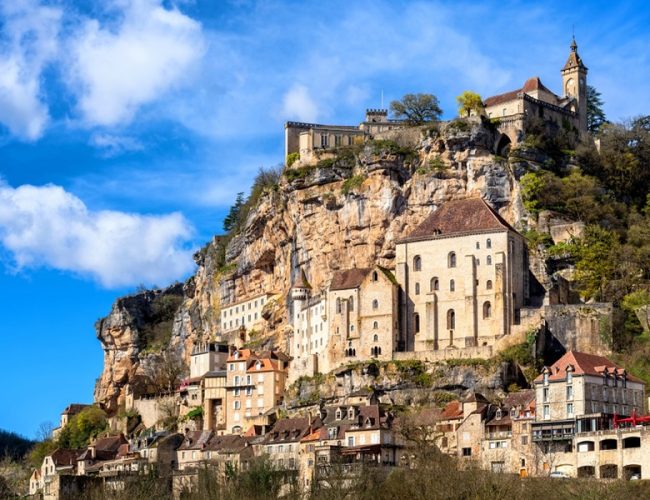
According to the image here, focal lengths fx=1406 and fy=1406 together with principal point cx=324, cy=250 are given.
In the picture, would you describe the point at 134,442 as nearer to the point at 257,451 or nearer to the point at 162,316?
the point at 257,451

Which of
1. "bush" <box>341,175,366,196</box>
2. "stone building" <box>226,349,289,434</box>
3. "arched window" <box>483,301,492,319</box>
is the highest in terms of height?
"bush" <box>341,175,366,196</box>

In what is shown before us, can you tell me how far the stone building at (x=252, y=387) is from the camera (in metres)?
114

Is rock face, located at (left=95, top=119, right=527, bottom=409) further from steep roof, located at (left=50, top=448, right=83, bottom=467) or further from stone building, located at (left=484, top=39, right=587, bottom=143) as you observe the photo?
steep roof, located at (left=50, top=448, right=83, bottom=467)

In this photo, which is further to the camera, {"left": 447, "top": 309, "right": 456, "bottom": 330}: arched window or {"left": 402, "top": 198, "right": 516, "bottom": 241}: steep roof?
{"left": 402, "top": 198, "right": 516, "bottom": 241}: steep roof

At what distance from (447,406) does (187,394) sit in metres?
33.1

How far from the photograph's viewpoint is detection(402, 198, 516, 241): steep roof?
10806 cm

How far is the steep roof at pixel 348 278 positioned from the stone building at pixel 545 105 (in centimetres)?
1943

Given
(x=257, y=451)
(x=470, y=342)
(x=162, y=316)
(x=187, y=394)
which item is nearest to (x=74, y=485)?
(x=257, y=451)

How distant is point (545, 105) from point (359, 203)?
19.9m

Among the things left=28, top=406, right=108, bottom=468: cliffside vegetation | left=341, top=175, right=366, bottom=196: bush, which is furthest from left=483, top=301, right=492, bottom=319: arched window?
left=28, top=406, right=108, bottom=468: cliffside vegetation

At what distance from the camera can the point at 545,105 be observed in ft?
415

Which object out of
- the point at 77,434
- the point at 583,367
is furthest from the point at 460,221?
the point at 77,434

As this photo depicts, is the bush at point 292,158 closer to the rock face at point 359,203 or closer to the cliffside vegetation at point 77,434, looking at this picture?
the rock face at point 359,203

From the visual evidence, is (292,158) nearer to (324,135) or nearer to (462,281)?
(324,135)
